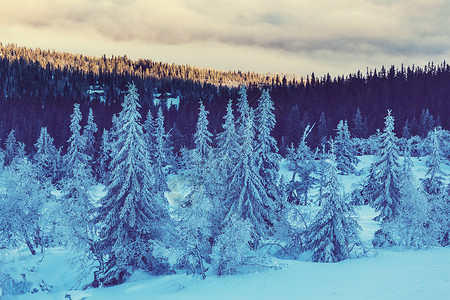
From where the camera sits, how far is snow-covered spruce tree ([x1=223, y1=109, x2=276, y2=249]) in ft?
87.6

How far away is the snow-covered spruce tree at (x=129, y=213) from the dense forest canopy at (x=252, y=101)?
60725 millimetres

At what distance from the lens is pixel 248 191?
27359 millimetres

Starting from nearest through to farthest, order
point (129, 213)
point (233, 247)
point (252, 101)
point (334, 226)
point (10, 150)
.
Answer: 1. point (233, 247)
2. point (334, 226)
3. point (129, 213)
4. point (10, 150)
5. point (252, 101)

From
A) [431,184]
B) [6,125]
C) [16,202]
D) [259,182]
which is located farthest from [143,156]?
[6,125]

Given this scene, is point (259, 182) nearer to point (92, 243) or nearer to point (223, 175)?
point (223, 175)

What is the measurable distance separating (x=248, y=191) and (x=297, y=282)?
9.25 metres

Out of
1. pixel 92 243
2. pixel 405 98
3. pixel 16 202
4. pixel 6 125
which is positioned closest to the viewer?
pixel 92 243

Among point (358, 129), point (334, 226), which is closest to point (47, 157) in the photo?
point (334, 226)

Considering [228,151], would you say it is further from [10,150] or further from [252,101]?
[252,101]

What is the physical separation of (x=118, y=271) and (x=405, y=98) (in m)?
125

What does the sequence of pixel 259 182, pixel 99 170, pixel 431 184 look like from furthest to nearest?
1. pixel 99 170
2. pixel 431 184
3. pixel 259 182

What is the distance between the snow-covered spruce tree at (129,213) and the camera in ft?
81.9

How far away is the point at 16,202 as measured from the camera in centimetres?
3044

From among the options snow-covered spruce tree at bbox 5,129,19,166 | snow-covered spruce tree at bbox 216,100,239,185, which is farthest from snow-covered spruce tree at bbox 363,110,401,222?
snow-covered spruce tree at bbox 5,129,19,166
